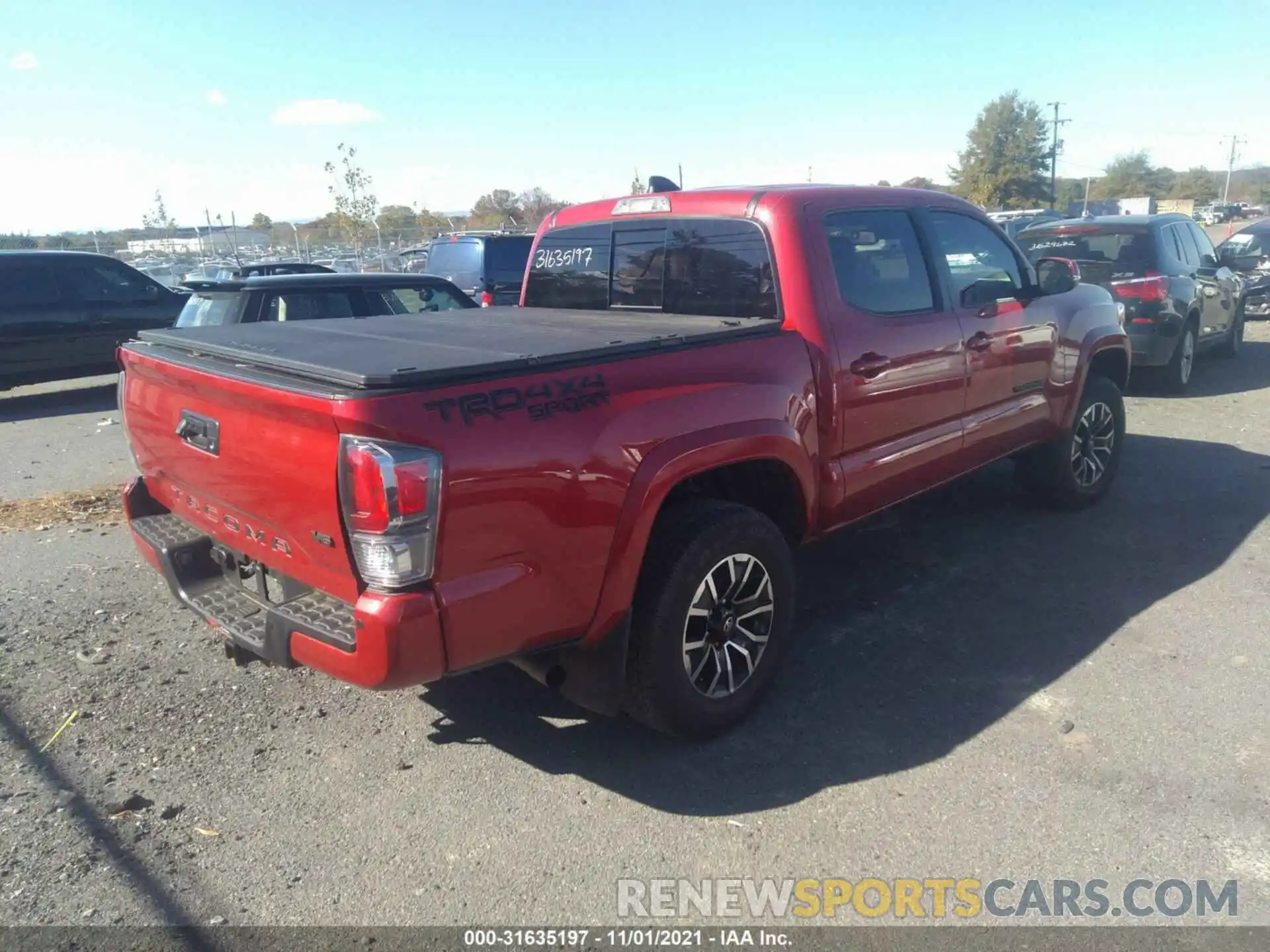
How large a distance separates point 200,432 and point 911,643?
309cm

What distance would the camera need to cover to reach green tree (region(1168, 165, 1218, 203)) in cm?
8594

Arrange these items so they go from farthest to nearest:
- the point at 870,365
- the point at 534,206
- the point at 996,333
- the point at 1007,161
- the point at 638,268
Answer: the point at 1007,161 → the point at 534,206 → the point at 996,333 → the point at 638,268 → the point at 870,365

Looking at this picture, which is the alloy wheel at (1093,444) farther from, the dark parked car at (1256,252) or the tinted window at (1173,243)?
the dark parked car at (1256,252)

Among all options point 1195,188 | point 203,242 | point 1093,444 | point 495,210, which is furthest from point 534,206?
point 1195,188

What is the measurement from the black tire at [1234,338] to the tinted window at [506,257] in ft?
30.5

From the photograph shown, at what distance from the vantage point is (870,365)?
12.9 ft

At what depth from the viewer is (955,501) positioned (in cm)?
630

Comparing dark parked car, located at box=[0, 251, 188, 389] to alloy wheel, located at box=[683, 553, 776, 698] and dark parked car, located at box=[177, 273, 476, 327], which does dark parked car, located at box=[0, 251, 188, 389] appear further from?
alloy wheel, located at box=[683, 553, 776, 698]

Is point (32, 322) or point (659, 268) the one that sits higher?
point (659, 268)

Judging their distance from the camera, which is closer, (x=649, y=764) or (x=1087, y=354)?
(x=649, y=764)

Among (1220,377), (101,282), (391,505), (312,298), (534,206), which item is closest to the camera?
(391,505)

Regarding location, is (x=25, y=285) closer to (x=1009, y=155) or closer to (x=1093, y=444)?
(x=1093, y=444)

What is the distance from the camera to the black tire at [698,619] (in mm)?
3135

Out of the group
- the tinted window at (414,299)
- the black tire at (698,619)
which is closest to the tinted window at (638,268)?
the black tire at (698,619)
